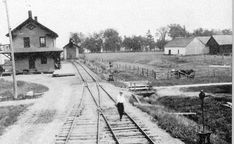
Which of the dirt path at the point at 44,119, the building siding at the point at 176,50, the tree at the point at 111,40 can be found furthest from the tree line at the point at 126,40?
the dirt path at the point at 44,119

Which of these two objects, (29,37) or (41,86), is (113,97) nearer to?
(41,86)

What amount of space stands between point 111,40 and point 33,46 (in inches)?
4176

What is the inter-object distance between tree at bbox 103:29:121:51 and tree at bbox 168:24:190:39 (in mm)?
28675

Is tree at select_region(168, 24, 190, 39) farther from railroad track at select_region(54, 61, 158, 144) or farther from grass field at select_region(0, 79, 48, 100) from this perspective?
railroad track at select_region(54, 61, 158, 144)

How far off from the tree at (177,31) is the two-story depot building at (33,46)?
119 m

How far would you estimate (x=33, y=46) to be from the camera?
4497cm

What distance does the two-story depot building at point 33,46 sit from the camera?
4428 centimetres

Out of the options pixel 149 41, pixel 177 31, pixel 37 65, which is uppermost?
pixel 177 31

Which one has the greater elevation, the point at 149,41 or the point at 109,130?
the point at 149,41

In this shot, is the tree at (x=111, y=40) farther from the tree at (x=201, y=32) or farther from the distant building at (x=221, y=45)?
the distant building at (x=221, y=45)

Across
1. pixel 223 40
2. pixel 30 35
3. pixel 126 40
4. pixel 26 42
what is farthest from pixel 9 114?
pixel 126 40

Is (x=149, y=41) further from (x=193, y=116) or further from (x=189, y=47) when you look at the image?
(x=193, y=116)

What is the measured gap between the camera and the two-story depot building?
4428 cm

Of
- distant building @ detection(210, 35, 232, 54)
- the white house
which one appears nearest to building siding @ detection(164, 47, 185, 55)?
the white house
